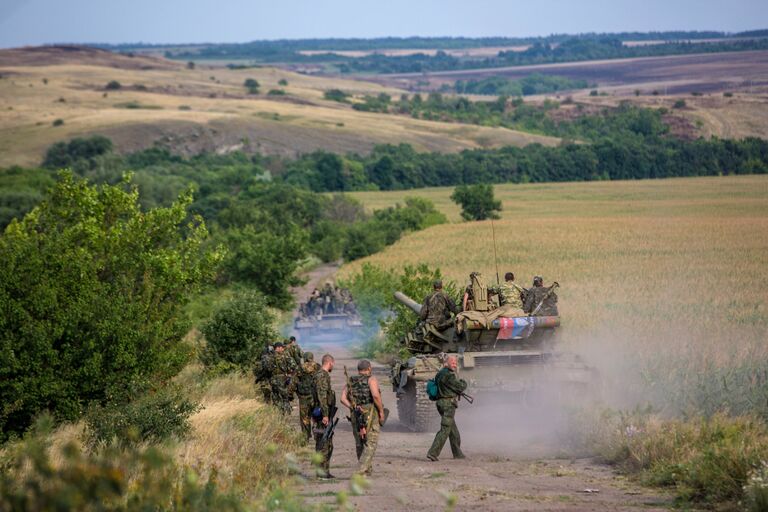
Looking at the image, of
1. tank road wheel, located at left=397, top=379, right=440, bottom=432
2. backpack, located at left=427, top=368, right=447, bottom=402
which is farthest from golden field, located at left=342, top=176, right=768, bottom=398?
backpack, located at left=427, top=368, right=447, bottom=402

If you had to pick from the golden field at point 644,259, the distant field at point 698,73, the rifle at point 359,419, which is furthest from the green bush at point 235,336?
the distant field at point 698,73

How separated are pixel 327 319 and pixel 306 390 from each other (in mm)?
20013

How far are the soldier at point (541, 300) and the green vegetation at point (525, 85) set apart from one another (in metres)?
80.1

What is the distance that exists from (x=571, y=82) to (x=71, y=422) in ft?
311

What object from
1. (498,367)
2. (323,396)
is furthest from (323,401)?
(498,367)

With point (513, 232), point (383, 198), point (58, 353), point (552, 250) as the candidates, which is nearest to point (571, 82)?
point (383, 198)

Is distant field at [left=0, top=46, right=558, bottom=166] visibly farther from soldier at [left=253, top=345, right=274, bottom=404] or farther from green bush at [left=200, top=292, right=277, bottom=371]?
soldier at [left=253, top=345, right=274, bottom=404]

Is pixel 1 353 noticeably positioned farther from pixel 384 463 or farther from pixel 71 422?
pixel 384 463

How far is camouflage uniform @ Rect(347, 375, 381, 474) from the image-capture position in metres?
13.7

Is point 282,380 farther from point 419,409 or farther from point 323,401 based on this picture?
point 323,401

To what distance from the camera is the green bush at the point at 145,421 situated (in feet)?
45.6

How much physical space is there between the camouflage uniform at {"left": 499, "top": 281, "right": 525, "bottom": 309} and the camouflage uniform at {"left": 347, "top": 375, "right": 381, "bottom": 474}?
18.6 feet

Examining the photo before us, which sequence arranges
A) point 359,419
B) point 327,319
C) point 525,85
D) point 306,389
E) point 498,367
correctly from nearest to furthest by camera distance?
point 359,419 → point 306,389 → point 498,367 → point 327,319 → point 525,85

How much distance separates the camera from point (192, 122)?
136375mm
